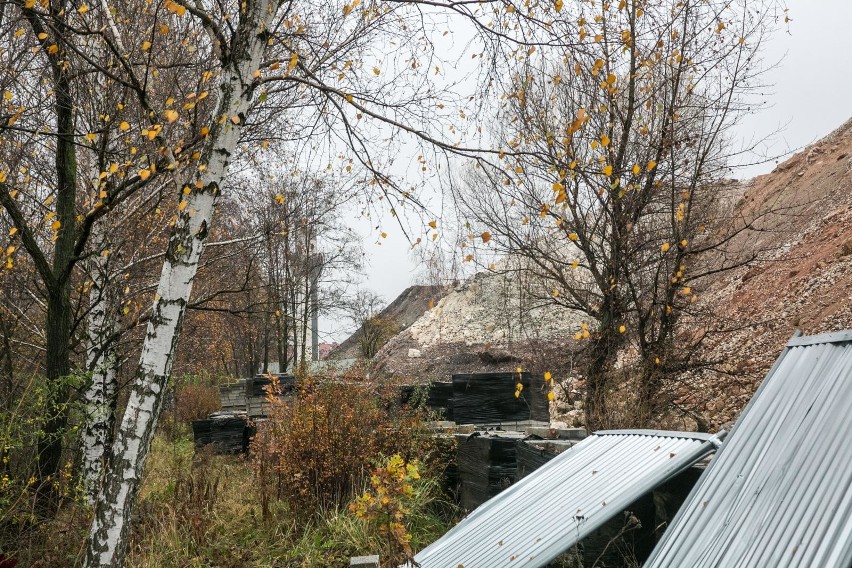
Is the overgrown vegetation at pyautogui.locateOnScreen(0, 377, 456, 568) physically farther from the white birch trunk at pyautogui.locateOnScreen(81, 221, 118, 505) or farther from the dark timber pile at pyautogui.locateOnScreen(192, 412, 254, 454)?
the dark timber pile at pyautogui.locateOnScreen(192, 412, 254, 454)

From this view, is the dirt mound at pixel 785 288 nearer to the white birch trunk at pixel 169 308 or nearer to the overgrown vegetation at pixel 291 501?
the overgrown vegetation at pixel 291 501

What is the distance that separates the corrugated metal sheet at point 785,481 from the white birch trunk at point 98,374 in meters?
6.22

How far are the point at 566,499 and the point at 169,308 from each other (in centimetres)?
270

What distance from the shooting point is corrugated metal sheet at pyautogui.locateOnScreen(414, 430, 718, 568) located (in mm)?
3439

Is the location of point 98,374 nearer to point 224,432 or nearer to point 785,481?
point 224,432

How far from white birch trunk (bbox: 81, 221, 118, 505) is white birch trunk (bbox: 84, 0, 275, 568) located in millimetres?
2842

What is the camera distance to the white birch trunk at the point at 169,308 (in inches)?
185

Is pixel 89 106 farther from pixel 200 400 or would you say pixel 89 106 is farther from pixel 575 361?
pixel 200 400

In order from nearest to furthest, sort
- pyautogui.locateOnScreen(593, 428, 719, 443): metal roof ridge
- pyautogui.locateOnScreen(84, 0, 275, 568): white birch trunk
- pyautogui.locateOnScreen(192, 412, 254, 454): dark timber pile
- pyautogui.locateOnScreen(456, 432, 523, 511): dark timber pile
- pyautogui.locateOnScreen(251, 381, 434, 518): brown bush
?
pyautogui.locateOnScreen(593, 428, 719, 443): metal roof ridge < pyautogui.locateOnScreen(84, 0, 275, 568): white birch trunk < pyautogui.locateOnScreen(456, 432, 523, 511): dark timber pile < pyautogui.locateOnScreen(251, 381, 434, 518): brown bush < pyautogui.locateOnScreen(192, 412, 254, 454): dark timber pile

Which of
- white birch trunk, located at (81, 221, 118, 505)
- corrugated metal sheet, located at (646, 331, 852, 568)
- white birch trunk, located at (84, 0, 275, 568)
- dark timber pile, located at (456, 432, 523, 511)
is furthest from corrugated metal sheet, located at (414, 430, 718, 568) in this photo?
white birch trunk, located at (81, 221, 118, 505)

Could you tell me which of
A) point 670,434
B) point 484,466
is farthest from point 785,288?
point 670,434

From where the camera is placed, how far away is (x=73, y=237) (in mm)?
7633

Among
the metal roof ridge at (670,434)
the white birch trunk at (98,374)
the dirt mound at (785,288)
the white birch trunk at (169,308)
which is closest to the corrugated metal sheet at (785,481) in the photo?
the metal roof ridge at (670,434)

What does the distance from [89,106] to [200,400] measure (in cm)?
1200
